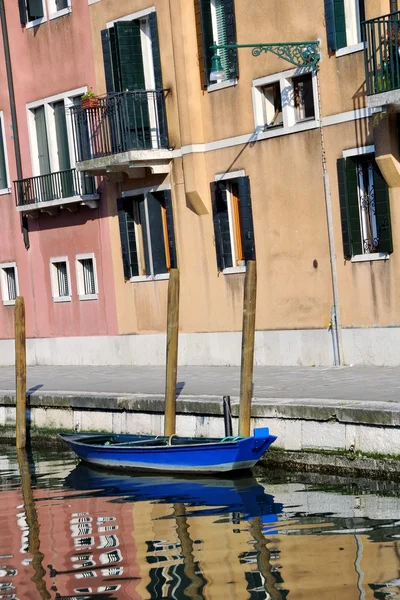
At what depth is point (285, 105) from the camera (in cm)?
2361

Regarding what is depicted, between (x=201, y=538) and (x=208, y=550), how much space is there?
0.71m

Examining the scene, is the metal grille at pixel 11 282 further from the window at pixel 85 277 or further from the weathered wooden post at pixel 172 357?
the weathered wooden post at pixel 172 357

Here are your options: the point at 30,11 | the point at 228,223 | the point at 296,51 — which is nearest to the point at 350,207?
the point at 296,51

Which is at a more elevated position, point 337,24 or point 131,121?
point 337,24

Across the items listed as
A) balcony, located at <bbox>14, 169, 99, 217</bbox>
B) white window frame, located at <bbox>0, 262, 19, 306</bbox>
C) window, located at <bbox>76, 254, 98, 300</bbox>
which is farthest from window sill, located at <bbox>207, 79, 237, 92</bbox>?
white window frame, located at <bbox>0, 262, 19, 306</bbox>

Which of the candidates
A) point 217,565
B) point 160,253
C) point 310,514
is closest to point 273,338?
point 160,253

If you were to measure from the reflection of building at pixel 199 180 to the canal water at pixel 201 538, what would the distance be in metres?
5.49

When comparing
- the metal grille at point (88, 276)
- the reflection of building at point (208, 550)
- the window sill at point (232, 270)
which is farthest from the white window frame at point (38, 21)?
→ the reflection of building at point (208, 550)

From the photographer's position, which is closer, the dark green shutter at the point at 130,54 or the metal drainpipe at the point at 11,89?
the dark green shutter at the point at 130,54

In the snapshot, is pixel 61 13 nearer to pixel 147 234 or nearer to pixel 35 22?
pixel 35 22

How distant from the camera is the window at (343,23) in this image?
22000mm

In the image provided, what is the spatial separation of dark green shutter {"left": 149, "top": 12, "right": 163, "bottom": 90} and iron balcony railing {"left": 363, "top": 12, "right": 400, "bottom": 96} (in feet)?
20.3

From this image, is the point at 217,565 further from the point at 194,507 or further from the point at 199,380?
the point at 199,380

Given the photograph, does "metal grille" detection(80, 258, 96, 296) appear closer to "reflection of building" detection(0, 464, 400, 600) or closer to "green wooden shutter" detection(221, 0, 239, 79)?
"green wooden shutter" detection(221, 0, 239, 79)
